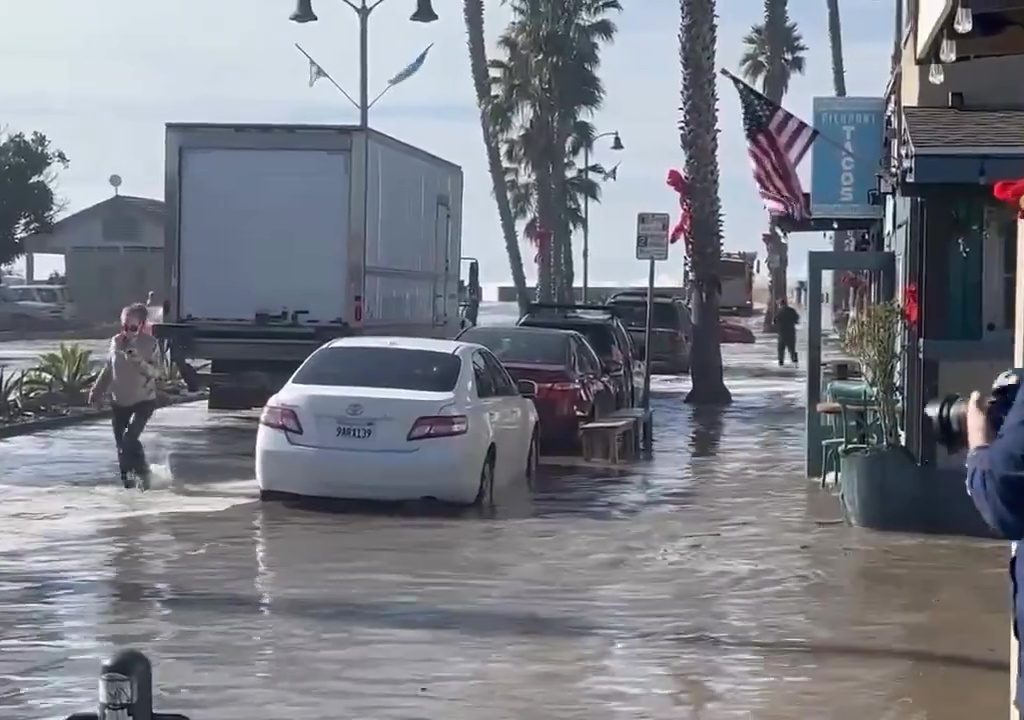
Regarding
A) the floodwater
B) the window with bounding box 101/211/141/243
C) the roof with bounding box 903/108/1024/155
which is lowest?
the floodwater

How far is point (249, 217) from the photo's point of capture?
928 inches

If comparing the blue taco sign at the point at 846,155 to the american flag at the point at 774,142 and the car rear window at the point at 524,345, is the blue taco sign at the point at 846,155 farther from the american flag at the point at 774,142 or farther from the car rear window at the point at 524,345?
the car rear window at the point at 524,345

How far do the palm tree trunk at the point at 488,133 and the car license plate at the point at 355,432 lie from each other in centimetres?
2887

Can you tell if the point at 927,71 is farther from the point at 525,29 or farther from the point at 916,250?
the point at 525,29

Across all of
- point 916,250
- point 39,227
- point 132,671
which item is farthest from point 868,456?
point 39,227

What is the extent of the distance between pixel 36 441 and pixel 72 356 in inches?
187

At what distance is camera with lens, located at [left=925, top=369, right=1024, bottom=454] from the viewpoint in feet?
15.6

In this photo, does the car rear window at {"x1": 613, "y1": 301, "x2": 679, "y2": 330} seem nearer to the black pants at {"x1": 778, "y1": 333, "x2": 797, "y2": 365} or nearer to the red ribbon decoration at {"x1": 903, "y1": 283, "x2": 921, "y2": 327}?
the black pants at {"x1": 778, "y1": 333, "x2": 797, "y2": 365}

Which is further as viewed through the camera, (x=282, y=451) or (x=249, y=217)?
(x=249, y=217)

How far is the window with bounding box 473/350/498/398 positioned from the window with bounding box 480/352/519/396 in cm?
6

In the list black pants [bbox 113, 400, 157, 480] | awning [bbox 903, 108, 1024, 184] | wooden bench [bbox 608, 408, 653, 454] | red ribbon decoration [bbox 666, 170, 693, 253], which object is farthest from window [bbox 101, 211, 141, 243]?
awning [bbox 903, 108, 1024, 184]

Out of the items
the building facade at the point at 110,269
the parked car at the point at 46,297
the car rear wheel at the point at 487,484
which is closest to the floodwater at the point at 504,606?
the car rear wheel at the point at 487,484

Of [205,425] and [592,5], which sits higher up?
[592,5]

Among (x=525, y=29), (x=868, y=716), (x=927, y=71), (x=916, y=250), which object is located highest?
(x=525, y=29)
